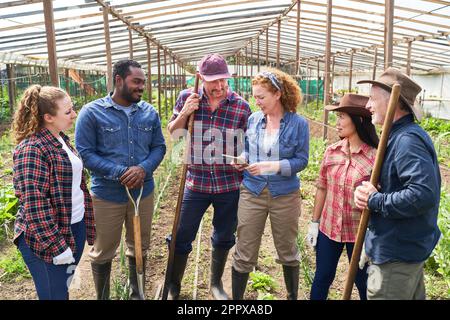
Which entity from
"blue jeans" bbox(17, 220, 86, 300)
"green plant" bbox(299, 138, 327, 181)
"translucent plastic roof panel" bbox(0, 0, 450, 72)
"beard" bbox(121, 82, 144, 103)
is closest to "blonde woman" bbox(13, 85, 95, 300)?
"blue jeans" bbox(17, 220, 86, 300)

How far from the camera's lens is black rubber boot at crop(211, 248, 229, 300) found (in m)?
2.86

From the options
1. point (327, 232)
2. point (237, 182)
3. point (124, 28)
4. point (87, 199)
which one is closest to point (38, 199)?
point (87, 199)

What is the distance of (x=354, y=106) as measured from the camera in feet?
Answer: 7.35

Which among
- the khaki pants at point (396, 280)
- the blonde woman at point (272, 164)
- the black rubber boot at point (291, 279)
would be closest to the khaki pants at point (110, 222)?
the blonde woman at point (272, 164)

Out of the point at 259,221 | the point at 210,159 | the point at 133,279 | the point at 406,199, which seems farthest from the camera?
the point at 133,279

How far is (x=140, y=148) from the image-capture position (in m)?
2.61

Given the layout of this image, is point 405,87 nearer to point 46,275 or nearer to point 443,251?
point 443,251

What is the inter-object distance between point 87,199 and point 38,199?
0.41 metres

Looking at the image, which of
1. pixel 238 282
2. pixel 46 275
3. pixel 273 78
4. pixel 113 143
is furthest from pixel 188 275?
pixel 273 78

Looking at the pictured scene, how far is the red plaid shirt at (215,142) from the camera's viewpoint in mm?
2666

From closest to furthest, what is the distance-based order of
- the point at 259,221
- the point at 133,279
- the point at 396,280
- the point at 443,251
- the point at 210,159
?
1. the point at 396,280
2. the point at 259,221
3. the point at 210,159
4. the point at 133,279
5. the point at 443,251

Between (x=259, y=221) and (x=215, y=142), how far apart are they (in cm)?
61
